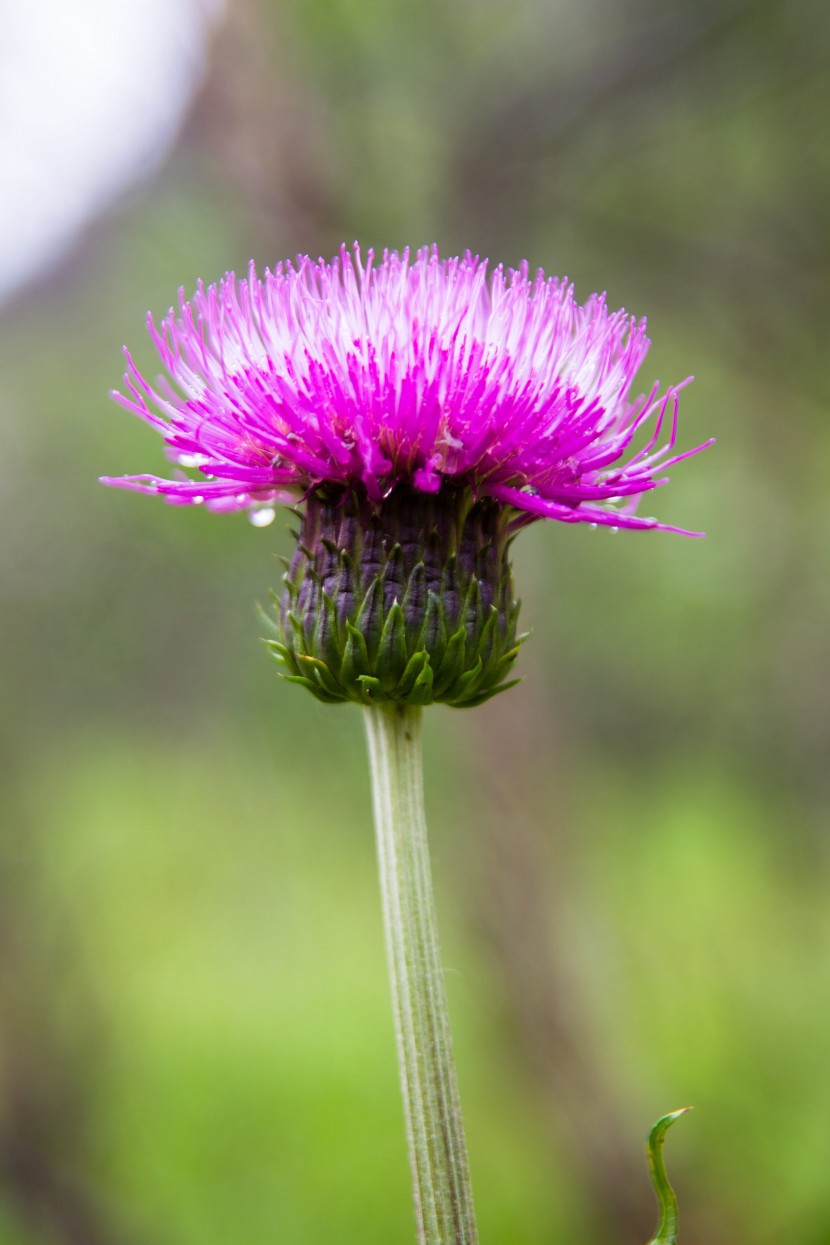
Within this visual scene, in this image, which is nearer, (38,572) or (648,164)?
(648,164)

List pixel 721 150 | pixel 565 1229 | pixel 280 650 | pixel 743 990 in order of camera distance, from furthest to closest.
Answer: pixel 743 990 → pixel 565 1229 → pixel 721 150 → pixel 280 650

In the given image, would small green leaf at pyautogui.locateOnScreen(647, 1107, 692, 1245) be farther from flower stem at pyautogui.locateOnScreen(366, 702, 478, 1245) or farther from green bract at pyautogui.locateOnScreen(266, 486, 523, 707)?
green bract at pyautogui.locateOnScreen(266, 486, 523, 707)

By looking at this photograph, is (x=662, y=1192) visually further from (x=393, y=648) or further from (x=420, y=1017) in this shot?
(x=393, y=648)

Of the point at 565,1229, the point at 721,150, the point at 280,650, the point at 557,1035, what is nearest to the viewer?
the point at 280,650

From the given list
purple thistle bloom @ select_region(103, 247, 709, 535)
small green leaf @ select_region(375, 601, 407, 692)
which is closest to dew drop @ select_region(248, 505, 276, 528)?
purple thistle bloom @ select_region(103, 247, 709, 535)

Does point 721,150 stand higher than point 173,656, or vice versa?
point 721,150

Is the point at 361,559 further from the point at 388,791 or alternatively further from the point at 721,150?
the point at 721,150

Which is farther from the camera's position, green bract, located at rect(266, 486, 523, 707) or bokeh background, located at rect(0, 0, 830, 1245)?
bokeh background, located at rect(0, 0, 830, 1245)

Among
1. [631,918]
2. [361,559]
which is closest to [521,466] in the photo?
[361,559]
